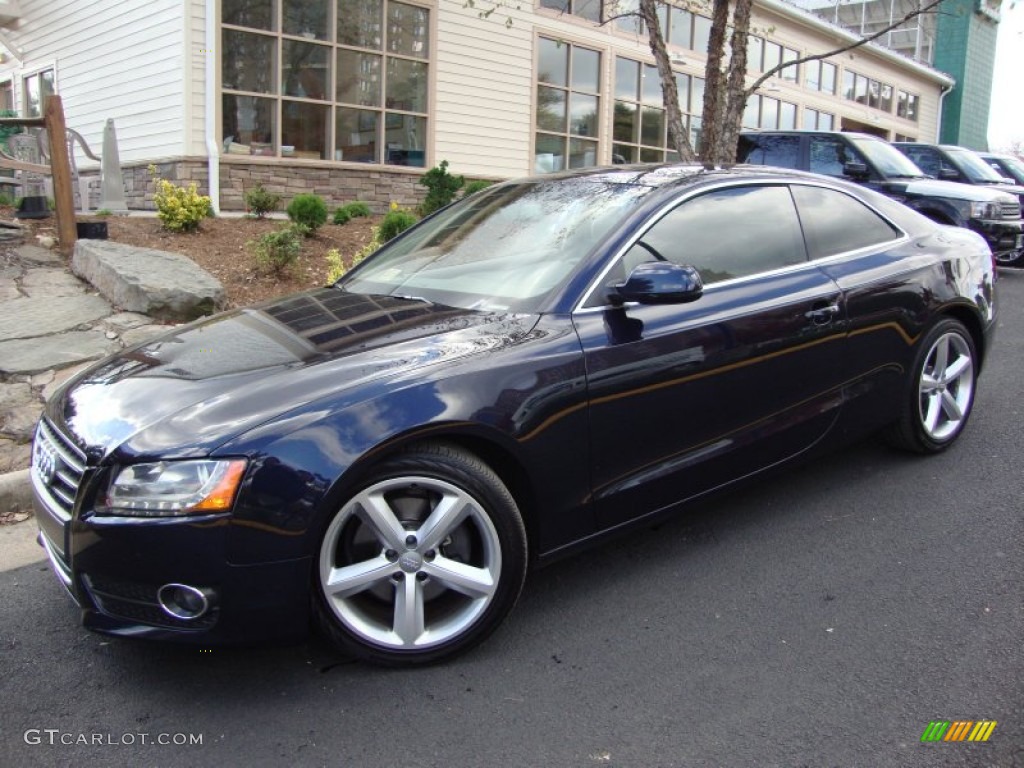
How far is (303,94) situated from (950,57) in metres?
26.9

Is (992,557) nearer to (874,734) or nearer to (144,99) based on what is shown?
(874,734)

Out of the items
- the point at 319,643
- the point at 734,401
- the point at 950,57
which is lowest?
the point at 319,643

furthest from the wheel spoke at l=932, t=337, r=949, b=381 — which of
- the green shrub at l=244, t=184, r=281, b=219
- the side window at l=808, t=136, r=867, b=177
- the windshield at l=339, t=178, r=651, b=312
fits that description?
the green shrub at l=244, t=184, r=281, b=219

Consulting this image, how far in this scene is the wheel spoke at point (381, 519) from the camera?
8.14 feet

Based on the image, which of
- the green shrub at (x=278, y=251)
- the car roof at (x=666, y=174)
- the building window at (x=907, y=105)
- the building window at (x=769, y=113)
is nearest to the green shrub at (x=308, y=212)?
the green shrub at (x=278, y=251)

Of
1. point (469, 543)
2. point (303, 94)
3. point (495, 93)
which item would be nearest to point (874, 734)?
point (469, 543)

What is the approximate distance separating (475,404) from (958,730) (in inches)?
63.3

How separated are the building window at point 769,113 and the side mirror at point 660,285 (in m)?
18.6

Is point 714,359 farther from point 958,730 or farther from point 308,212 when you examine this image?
point 308,212

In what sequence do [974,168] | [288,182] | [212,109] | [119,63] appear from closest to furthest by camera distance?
1. [212,109]
2. [288,182]
3. [119,63]
4. [974,168]

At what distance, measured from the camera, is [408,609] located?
2570 millimetres

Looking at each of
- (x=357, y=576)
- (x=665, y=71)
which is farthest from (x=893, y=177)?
(x=357, y=576)

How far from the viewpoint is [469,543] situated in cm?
271

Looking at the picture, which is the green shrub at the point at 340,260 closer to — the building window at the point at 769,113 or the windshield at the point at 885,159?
the windshield at the point at 885,159
